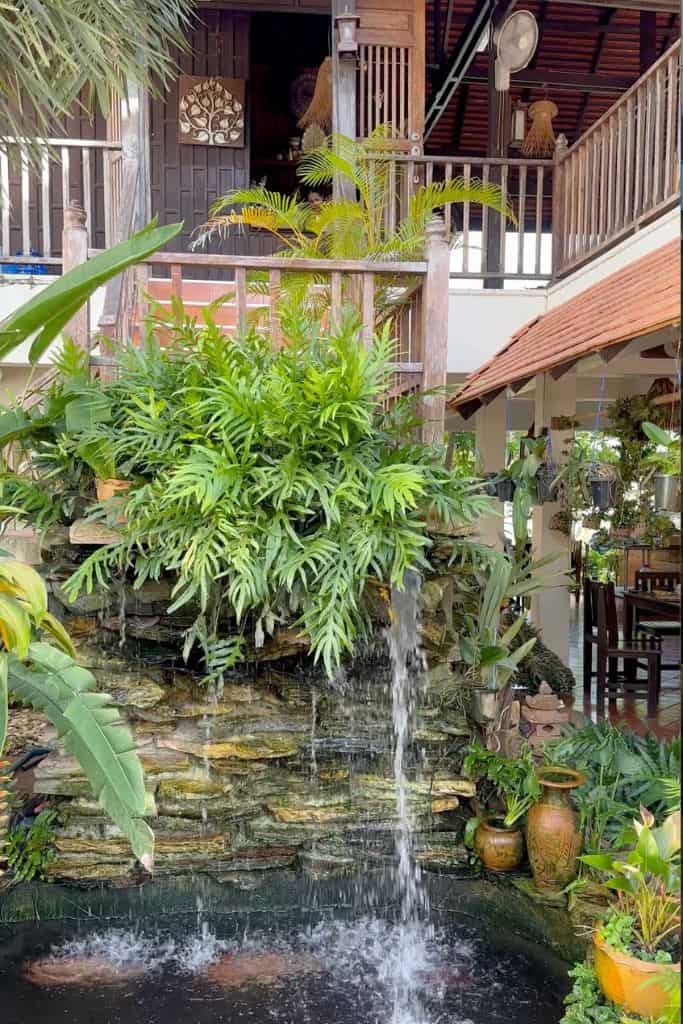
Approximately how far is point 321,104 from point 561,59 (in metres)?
3.61

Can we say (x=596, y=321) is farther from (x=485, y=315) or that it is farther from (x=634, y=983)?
(x=634, y=983)

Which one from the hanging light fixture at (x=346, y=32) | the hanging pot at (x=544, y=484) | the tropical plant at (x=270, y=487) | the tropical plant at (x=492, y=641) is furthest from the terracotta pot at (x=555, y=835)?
the hanging light fixture at (x=346, y=32)

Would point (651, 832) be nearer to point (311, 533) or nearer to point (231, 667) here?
point (311, 533)

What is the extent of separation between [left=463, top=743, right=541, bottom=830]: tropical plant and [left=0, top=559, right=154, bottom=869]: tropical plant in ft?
7.03

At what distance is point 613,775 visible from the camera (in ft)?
12.7

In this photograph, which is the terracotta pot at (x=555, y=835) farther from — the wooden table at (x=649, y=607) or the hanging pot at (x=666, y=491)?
the hanging pot at (x=666, y=491)

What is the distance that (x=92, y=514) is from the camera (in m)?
3.79

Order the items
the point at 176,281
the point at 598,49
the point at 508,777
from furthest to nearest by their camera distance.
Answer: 1. the point at 598,49
2. the point at 176,281
3. the point at 508,777

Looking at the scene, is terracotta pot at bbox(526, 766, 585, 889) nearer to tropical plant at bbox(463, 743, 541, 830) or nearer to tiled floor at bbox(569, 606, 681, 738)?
tropical plant at bbox(463, 743, 541, 830)

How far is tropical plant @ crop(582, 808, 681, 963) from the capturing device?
2781mm

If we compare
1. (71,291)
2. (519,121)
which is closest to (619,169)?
(519,121)

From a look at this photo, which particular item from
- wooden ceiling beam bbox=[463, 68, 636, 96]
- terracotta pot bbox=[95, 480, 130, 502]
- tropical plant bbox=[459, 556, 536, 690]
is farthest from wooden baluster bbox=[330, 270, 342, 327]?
wooden ceiling beam bbox=[463, 68, 636, 96]

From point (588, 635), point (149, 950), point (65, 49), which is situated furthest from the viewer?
point (588, 635)

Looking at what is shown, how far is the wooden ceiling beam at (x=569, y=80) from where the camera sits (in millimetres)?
9453
